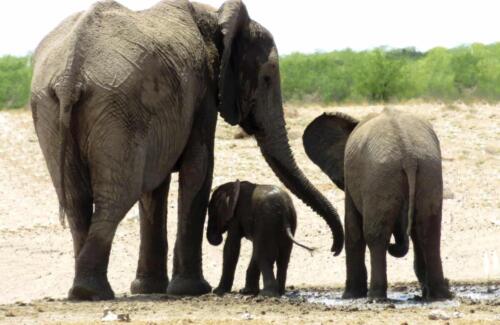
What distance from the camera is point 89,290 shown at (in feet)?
44.6

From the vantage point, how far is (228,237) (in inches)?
604

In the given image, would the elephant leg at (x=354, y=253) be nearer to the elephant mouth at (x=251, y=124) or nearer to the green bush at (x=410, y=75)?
the elephant mouth at (x=251, y=124)

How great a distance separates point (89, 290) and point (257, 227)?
2113 mm

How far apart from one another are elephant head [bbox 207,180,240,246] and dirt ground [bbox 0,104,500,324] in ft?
3.09

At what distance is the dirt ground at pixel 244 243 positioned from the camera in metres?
12.7

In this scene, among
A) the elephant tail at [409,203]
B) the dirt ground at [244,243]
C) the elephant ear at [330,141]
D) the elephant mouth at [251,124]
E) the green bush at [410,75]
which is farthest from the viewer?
the green bush at [410,75]

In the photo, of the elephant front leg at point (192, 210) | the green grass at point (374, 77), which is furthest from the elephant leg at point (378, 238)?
the green grass at point (374, 77)

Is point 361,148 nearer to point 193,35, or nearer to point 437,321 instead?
point 193,35

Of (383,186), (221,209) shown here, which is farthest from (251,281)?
(383,186)

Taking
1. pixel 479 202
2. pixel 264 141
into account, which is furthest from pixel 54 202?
pixel 264 141

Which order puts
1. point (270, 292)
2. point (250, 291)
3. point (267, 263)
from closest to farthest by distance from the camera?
point (270, 292), point (267, 263), point (250, 291)

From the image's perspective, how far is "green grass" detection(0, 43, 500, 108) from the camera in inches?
1864

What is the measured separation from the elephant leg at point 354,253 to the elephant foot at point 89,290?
2736 millimetres

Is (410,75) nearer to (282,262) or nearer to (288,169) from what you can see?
→ (288,169)
